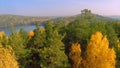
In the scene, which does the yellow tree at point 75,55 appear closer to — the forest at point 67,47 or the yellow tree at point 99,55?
the forest at point 67,47

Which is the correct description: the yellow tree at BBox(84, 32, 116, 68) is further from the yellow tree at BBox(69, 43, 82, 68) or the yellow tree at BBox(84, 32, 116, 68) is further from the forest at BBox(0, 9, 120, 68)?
the yellow tree at BBox(69, 43, 82, 68)

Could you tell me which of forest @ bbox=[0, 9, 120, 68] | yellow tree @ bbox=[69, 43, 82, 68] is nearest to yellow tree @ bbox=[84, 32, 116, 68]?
forest @ bbox=[0, 9, 120, 68]

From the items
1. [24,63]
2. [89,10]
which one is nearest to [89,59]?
[24,63]

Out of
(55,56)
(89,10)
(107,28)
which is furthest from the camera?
(89,10)

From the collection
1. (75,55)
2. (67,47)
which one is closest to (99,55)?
(75,55)

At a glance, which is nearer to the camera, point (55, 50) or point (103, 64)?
point (55, 50)

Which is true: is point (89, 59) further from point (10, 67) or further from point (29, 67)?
point (10, 67)

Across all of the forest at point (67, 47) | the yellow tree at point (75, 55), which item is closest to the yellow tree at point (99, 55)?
the forest at point (67, 47)

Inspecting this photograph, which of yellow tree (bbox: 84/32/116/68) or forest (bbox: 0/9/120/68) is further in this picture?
yellow tree (bbox: 84/32/116/68)
